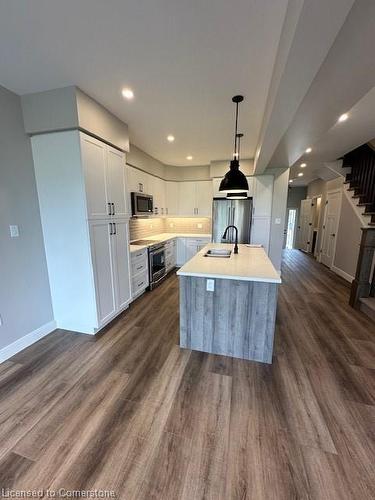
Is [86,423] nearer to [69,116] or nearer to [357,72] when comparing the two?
[69,116]

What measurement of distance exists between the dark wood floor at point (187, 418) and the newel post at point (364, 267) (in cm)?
91

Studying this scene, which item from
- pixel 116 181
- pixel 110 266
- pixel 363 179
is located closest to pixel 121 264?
pixel 110 266

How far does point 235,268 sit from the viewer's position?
7.22ft

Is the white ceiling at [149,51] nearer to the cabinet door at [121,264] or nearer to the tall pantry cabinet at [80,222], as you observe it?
the tall pantry cabinet at [80,222]

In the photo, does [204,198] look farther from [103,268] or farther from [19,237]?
[19,237]

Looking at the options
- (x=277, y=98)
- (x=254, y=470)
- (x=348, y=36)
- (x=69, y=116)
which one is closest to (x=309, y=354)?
(x=254, y=470)

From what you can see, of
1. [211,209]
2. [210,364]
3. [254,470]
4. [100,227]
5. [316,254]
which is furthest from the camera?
[316,254]

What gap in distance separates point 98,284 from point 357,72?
308cm

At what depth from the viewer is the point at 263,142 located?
2.63m

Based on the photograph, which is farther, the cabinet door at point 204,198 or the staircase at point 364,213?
the cabinet door at point 204,198

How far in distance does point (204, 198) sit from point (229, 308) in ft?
12.6

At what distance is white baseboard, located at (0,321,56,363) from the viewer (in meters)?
2.20

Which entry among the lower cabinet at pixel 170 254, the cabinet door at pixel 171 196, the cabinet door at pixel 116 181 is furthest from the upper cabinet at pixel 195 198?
the cabinet door at pixel 116 181

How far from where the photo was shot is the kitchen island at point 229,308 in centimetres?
203
